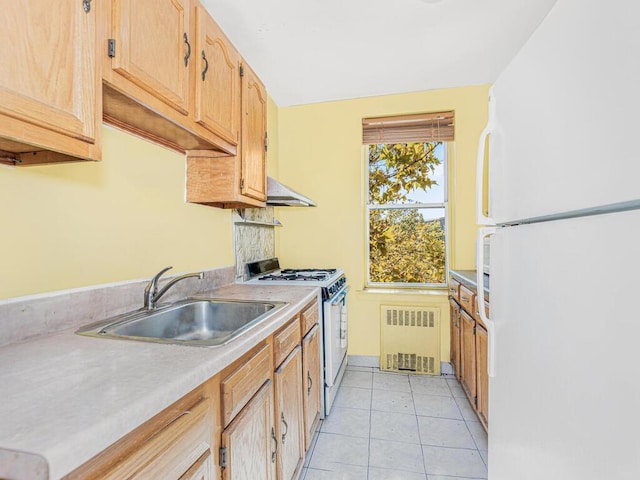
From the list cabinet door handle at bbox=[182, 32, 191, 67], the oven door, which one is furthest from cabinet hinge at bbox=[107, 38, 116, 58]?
the oven door

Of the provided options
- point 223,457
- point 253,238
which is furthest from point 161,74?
point 253,238

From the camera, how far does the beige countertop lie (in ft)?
1.49

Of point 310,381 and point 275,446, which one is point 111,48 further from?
point 310,381

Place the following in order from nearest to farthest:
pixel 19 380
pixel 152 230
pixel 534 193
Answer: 1. pixel 19 380
2. pixel 534 193
3. pixel 152 230

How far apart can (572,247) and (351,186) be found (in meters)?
2.44

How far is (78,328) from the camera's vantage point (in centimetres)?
107

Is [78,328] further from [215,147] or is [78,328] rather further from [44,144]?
[215,147]

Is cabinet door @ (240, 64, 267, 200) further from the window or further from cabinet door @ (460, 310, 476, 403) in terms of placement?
cabinet door @ (460, 310, 476, 403)

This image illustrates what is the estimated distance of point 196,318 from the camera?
152 centimetres

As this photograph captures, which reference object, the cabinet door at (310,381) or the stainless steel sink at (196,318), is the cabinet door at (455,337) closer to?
the cabinet door at (310,381)

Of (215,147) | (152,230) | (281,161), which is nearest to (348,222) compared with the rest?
(281,161)

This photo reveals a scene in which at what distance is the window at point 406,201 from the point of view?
2984 millimetres

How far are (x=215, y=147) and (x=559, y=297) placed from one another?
1555 mm

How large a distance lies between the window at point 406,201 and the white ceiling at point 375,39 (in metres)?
0.41
